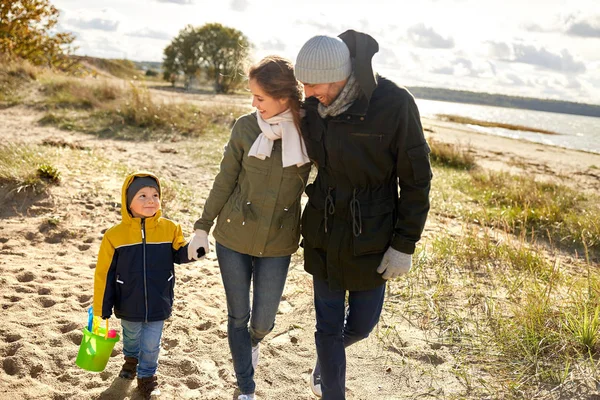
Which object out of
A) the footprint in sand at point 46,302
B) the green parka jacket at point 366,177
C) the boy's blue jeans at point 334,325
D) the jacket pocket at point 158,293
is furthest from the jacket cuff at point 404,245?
the footprint in sand at point 46,302

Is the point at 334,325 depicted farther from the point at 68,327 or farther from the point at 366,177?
the point at 68,327

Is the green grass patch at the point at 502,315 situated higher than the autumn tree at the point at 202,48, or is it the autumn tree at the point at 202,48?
the autumn tree at the point at 202,48

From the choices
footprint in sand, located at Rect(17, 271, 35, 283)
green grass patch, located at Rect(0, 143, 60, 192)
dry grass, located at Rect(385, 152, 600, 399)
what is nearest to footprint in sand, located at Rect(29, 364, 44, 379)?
footprint in sand, located at Rect(17, 271, 35, 283)

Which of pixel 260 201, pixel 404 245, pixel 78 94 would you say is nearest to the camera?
pixel 404 245

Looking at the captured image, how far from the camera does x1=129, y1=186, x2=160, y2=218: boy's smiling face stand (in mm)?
2875

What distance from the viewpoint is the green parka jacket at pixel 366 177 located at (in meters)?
2.36

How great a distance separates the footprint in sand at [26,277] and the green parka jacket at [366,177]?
2.98 meters

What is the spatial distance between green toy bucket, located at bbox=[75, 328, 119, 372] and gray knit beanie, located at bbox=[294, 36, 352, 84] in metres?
1.81

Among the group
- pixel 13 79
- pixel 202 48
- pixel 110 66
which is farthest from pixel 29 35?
pixel 110 66

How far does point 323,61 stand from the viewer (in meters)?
2.32

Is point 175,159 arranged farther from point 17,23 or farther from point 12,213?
point 17,23

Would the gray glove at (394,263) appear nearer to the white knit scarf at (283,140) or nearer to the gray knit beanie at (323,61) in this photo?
the white knit scarf at (283,140)

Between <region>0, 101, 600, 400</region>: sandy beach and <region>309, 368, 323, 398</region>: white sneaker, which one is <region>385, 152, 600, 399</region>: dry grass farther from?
<region>309, 368, 323, 398</region>: white sneaker

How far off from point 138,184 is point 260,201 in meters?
0.71
